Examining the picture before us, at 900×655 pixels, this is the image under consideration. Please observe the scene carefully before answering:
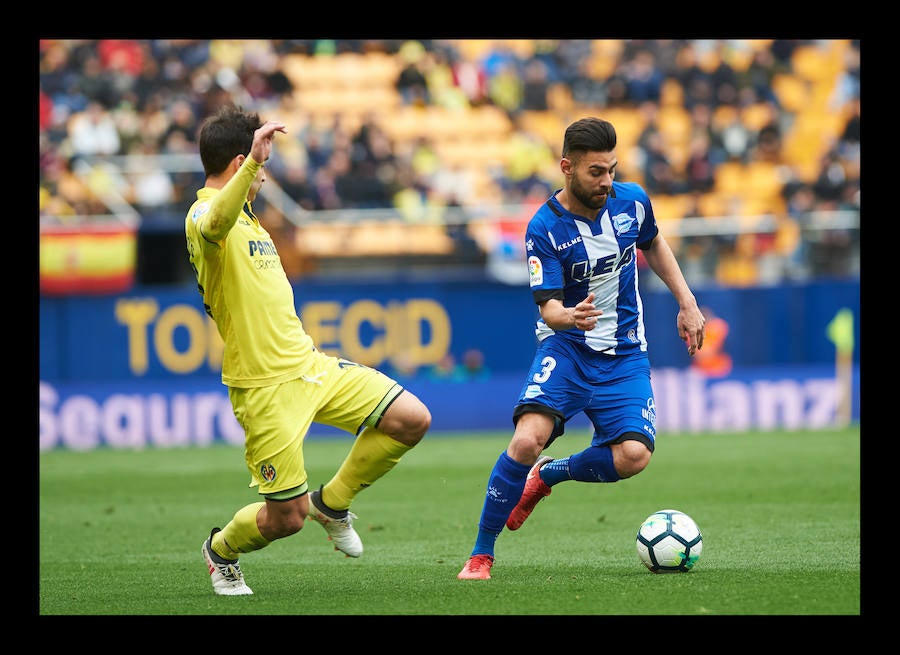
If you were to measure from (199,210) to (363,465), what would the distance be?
154cm

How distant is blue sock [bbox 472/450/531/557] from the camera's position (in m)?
6.77

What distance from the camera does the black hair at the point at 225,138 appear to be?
6371 millimetres

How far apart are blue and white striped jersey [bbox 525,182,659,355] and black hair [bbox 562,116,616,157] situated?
383 millimetres

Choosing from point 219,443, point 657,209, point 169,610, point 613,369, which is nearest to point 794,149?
point 657,209

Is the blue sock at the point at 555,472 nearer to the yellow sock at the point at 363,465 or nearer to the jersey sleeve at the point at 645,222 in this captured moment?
the yellow sock at the point at 363,465

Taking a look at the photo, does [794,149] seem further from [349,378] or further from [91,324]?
[349,378]

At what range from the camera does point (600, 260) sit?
693 cm

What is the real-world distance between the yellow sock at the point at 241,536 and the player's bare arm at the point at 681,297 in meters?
2.32

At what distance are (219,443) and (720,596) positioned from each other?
11.5 metres

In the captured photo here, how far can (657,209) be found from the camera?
2088 centimetres

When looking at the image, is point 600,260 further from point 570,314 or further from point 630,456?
point 630,456

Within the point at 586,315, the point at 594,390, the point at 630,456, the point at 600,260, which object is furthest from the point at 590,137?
the point at 630,456

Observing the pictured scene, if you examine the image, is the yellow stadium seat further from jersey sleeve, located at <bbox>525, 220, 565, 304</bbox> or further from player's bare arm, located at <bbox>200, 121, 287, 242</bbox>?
player's bare arm, located at <bbox>200, 121, 287, 242</bbox>

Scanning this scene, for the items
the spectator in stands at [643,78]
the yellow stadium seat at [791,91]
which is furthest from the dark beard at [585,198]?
the yellow stadium seat at [791,91]
